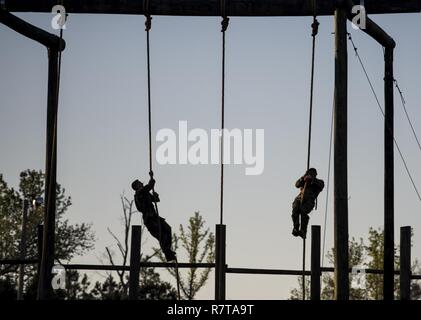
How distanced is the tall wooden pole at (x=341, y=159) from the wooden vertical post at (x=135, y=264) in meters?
2.70

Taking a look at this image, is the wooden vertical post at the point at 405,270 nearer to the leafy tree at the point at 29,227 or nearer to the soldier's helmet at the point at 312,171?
the soldier's helmet at the point at 312,171

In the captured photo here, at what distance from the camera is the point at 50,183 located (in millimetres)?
14469

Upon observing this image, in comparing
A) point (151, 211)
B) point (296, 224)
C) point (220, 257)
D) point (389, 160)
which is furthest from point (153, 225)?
point (389, 160)

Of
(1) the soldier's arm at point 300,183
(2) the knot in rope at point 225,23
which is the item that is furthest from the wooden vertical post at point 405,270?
(2) the knot in rope at point 225,23

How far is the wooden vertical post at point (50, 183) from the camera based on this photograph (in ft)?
47.6

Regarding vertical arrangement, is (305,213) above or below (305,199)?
below

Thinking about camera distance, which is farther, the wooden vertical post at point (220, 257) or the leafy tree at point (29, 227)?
the leafy tree at point (29, 227)

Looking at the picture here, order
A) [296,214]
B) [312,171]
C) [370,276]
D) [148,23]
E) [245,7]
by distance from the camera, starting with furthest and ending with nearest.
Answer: [370,276] → [245,7] → [148,23] → [296,214] → [312,171]

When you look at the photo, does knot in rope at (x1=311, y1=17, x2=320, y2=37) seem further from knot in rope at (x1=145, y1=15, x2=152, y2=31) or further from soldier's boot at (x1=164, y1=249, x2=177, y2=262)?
soldier's boot at (x1=164, y1=249, x2=177, y2=262)

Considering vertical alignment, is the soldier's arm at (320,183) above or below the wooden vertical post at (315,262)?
above

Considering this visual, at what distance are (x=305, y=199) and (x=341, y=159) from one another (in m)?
0.95

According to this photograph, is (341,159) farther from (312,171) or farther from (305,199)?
(305,199)
